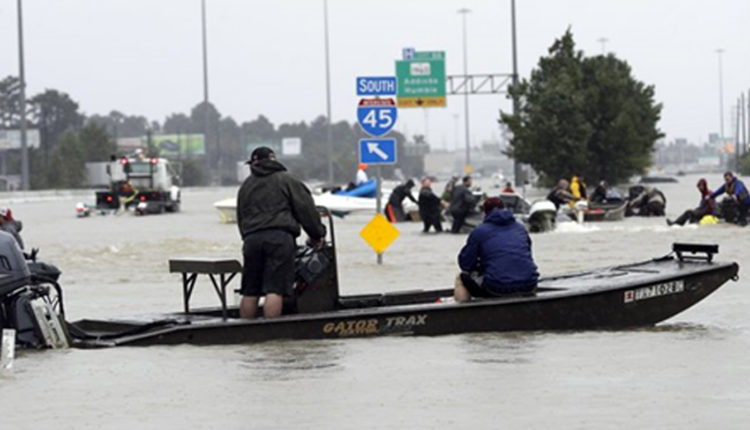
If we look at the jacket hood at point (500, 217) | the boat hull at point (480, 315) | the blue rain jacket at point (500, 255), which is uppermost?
the jacket hood at point (500, 217)

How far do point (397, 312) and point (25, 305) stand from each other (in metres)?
3.27

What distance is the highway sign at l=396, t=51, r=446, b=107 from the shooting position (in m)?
70.6

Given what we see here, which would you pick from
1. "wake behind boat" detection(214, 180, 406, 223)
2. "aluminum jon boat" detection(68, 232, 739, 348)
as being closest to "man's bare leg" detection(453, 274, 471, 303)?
"aluminum jon boat" detection(68, 232, 739, 348)

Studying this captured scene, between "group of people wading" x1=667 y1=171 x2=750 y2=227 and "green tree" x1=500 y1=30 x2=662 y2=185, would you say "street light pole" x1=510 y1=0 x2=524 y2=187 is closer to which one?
"green tree" x1=500 y1=30 x2=662 y2=185

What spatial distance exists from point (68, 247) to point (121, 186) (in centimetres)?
2452

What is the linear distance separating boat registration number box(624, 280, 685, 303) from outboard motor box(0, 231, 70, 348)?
525 centimetres

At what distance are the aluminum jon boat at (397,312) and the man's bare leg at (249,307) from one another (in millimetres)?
189

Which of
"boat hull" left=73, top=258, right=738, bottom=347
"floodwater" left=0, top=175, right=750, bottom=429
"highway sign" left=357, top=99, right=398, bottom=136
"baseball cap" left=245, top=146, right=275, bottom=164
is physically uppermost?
"highway sign" left=357, top=99, right=398, bottom=136

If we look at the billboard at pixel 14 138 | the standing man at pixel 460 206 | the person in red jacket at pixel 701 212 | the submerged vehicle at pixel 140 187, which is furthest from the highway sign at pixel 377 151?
the billboard at pixel 14 138

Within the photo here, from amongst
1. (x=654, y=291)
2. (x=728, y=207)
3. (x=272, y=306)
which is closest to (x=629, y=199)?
(x=728, y=207)

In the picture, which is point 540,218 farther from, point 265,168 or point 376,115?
point 265,168

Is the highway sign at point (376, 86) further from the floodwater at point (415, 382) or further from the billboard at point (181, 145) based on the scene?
the billboard at point (181, 145)

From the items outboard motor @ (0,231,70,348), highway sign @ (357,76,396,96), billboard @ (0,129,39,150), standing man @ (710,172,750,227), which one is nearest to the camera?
outboard motor @ (0,231,70,348)

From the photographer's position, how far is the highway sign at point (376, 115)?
80.7 feet
